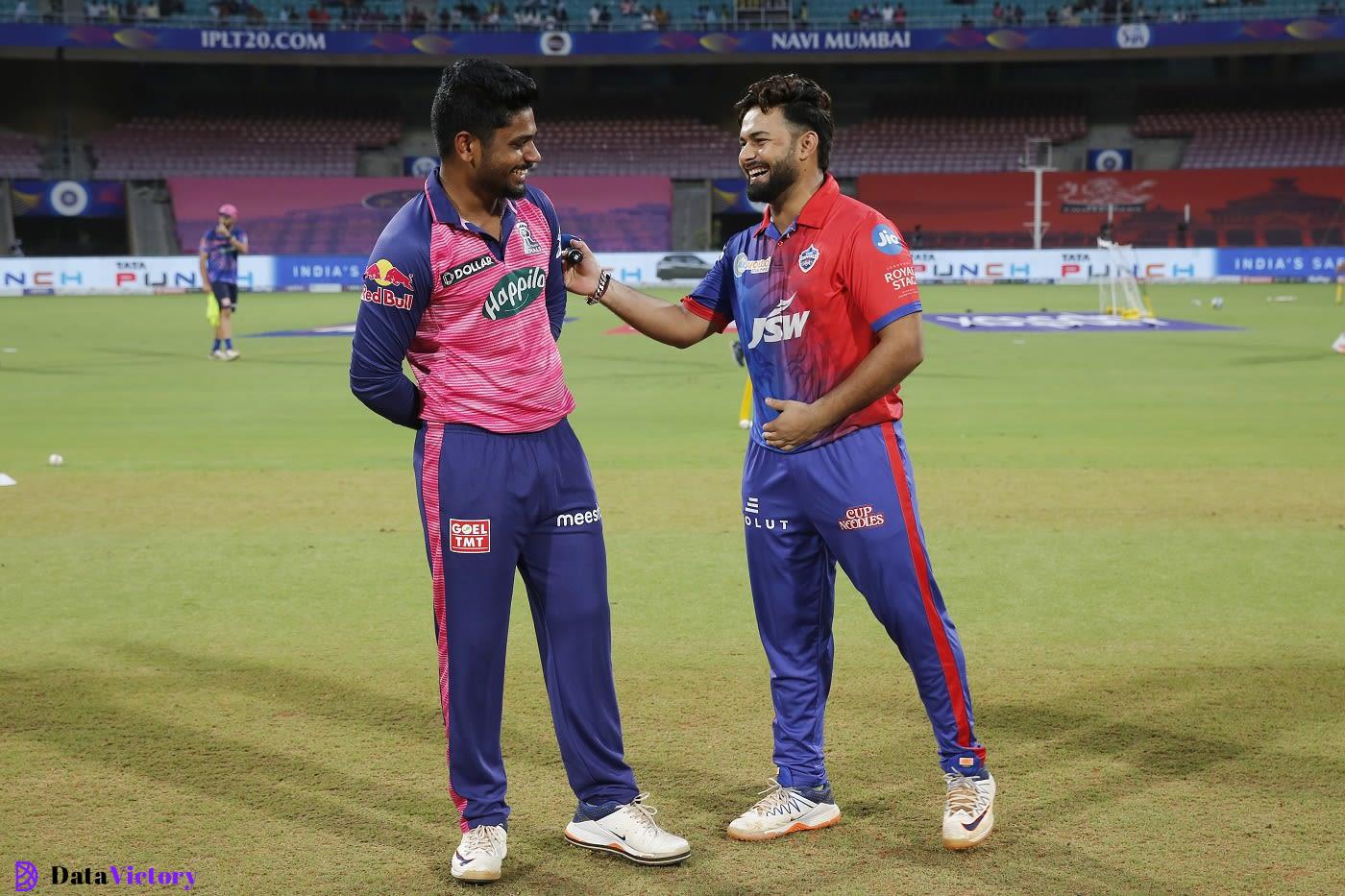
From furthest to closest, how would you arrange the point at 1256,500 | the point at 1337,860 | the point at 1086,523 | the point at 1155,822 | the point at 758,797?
the point at 1256,500 → the point at 1086,523 → the point at 758,797 → the point at 1155,822 → the point at 1337,860

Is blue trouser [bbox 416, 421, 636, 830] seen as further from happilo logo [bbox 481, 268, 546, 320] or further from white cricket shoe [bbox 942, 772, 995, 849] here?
white cricket shoe [bbox 942, 772, 995, 849]

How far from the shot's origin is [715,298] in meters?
4.86

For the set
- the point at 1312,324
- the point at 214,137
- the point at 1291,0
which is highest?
the point at 1291,0

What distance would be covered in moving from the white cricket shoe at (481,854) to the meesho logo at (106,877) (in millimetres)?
778

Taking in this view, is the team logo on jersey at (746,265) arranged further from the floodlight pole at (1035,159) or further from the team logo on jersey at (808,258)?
the floodlight pole at (1035,159)

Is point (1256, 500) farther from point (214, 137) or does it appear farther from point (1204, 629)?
point (214, 137)

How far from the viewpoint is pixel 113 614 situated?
707 cm

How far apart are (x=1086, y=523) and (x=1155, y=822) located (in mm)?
4747

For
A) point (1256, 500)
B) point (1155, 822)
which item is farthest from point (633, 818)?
point (1256, 500)

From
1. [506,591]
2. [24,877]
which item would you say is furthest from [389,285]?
[24,877]

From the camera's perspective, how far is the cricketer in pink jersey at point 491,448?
404cm

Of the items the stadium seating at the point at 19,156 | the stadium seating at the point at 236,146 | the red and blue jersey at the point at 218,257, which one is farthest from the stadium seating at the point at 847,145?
the red and blue jersey at the point at 218,257

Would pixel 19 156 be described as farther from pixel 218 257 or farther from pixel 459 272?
pixel 459 272

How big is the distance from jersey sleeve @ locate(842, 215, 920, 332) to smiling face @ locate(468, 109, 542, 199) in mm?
1038
